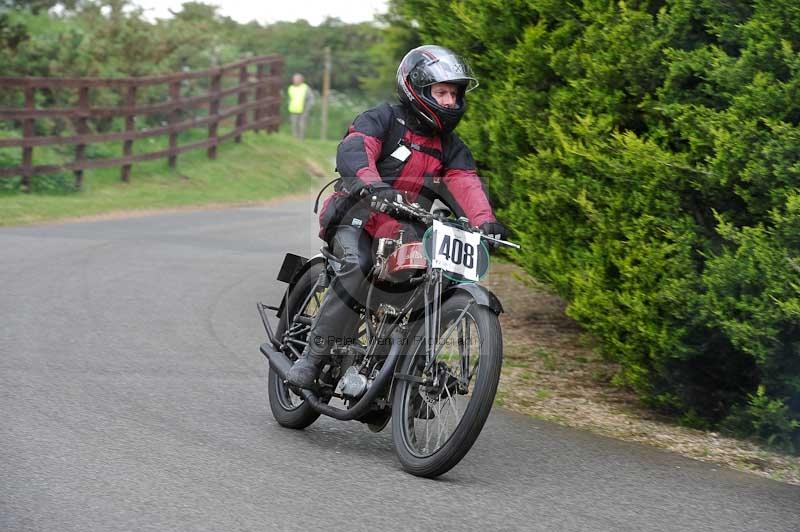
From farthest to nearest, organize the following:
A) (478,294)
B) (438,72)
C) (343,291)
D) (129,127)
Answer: (129,127) → (343,291) → (438,72) → (478,294)

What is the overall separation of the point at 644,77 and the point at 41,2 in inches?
775

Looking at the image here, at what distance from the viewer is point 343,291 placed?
6332 millimetres


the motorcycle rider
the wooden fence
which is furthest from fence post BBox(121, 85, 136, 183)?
the motorcycle rider

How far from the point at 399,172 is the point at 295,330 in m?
1.15

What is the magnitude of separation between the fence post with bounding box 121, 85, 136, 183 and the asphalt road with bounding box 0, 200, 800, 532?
1280 cm

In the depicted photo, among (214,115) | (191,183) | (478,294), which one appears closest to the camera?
(478,294)

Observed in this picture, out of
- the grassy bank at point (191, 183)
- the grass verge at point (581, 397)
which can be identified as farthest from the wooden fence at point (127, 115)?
the grass verge at point (581, 397)

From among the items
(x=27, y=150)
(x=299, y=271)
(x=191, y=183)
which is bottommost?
(x=191, y=183)

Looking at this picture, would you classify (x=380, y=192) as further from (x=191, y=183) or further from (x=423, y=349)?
(x=191, y=183)

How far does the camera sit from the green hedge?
21.1 feet

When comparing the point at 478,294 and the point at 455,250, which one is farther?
the point at 455,250

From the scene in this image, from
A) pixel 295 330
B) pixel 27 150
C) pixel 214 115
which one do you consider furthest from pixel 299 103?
pixel 295 330

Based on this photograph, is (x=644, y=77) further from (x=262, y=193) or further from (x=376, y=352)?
(x=262, y=193)

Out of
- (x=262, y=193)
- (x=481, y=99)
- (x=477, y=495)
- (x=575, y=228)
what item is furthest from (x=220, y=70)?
(x=477, y=495)
